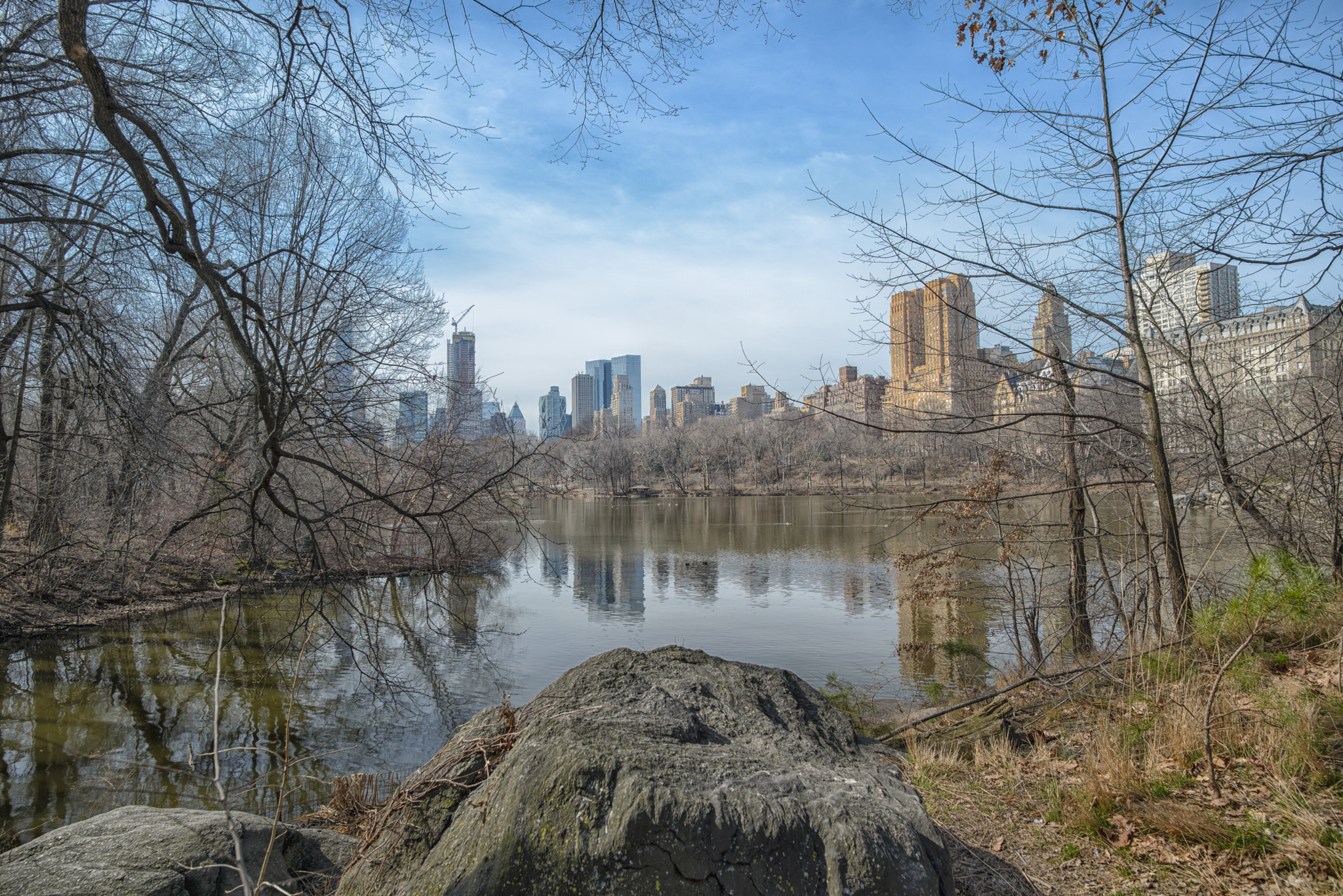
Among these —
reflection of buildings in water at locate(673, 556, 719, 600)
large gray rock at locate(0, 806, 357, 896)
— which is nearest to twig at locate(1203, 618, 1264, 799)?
large gray rock at locate(0, 806, 357, 896)

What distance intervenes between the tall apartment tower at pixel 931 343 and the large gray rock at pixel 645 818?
402 cm

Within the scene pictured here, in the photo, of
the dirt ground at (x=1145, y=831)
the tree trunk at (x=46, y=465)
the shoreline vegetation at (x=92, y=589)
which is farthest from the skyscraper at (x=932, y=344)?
the tree trunk at (x=46, y=465)

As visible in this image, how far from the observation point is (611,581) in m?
21.8

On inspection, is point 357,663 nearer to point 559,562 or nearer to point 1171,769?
point 1171,769

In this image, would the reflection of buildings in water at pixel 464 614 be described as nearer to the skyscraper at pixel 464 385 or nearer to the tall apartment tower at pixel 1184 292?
the skyscraper at pixel 464 385

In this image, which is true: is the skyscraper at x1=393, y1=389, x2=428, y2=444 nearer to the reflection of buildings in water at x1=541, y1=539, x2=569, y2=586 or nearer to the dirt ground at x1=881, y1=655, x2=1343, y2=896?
the dirt ground at x1=881, y1=655, x2=1343, y2=896

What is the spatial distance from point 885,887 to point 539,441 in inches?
154

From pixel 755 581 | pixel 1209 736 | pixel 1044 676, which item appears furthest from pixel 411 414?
pixel 755 581

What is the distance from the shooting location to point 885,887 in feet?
7.42

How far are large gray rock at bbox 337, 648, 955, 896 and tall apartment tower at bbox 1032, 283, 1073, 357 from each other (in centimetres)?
509

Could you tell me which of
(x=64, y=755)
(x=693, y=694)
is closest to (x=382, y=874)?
(x=693, y=694)

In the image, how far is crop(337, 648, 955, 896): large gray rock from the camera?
7.43 feet

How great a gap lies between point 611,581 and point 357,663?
17.2 meters

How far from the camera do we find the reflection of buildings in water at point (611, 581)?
1834cm
